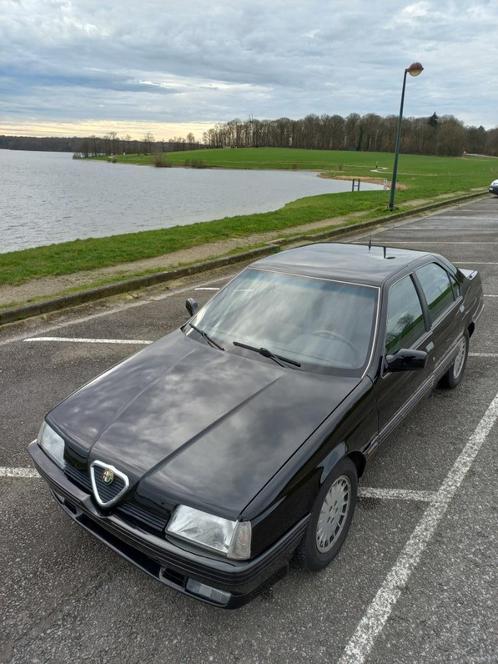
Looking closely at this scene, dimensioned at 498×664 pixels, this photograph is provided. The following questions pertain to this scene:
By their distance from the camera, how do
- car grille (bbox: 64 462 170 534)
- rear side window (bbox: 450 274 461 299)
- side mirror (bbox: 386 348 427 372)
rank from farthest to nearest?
rear side window (bbox: 450 274 461 299), side mirror (bbox: 386 348 427 372), car grille (bbox: 64 462 170 534)

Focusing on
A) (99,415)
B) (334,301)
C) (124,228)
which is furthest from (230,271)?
(124,228)

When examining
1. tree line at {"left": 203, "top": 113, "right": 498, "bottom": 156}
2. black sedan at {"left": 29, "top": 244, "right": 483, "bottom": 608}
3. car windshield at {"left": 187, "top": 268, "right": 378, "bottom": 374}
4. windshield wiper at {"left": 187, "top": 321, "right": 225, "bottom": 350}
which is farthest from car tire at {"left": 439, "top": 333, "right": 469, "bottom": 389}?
tree line at {"left": 203, "top": 113, "right": 498, "bottom": 156}

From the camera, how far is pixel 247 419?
2.64m

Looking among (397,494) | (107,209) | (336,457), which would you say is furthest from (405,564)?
(107,209)

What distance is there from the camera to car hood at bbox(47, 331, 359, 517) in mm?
2301

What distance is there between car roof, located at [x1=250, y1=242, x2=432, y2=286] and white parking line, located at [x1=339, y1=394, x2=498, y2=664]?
1539mm

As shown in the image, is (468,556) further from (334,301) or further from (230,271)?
(230,271)

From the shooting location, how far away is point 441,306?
425 centimetres

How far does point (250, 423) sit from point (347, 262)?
6.29 feet

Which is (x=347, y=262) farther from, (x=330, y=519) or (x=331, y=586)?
(x=331, y=586)

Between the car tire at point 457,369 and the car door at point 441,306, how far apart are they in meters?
0.23

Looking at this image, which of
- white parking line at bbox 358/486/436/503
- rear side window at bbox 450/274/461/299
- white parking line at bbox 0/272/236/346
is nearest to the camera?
white parking line at bbox 358/486/436/503

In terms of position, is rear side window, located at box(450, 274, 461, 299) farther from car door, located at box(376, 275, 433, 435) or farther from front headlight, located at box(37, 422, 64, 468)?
front headlight, located at box(37, 422, 64, 468)

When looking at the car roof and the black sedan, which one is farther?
the car roof
